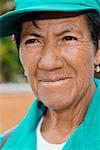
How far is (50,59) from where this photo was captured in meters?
2.11

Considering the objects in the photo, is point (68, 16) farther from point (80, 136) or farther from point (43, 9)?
point (80, 136)

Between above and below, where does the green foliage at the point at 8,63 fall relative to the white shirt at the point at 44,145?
below

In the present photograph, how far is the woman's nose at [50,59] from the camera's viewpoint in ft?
6.95

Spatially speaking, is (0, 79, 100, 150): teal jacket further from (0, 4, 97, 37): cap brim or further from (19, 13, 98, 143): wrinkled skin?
(0, 4, 97, 37): cap brim

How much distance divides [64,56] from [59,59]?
0.02 meters

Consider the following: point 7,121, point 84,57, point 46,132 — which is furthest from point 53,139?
point 7,121

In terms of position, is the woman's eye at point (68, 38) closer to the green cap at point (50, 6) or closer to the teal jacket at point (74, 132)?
the green cap at point (50, 6)

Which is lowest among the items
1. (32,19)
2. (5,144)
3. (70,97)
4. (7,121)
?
(7,121)

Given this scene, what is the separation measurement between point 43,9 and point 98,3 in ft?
0.79

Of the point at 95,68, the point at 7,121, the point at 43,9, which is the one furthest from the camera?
the point at 7,121

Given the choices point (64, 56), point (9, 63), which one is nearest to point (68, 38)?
point (64, 56)

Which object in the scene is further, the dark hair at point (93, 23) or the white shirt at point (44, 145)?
the white shirt at point (44, 145)

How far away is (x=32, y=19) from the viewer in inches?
86.6

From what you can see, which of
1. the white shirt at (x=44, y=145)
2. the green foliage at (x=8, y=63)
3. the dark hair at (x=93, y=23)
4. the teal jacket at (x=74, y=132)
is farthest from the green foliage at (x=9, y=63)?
the dark hair at (x=93, y=23)
